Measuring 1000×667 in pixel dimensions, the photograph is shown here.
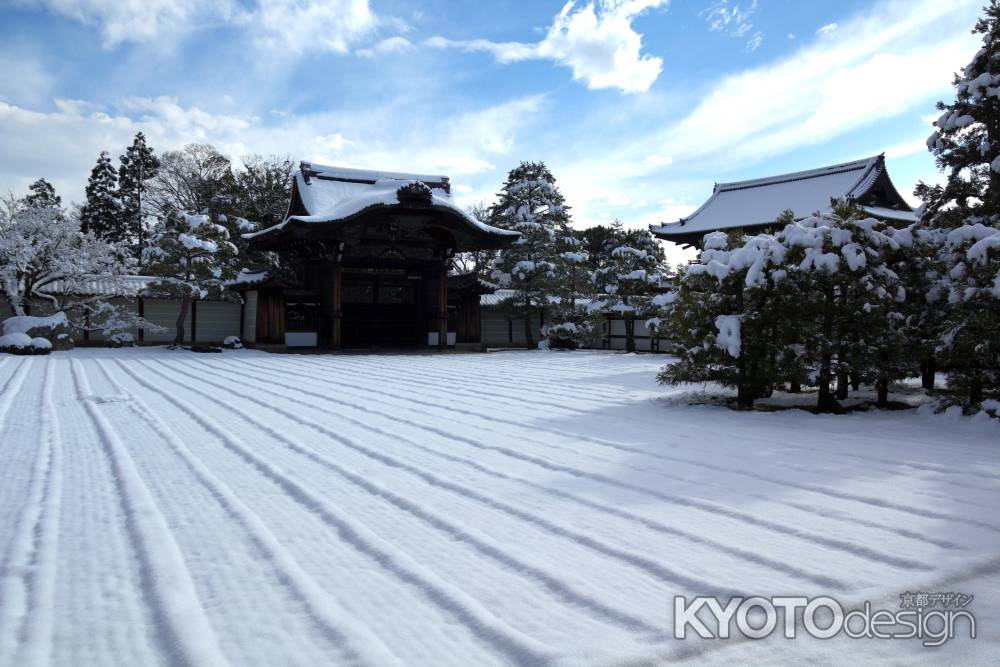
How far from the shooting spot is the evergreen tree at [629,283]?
21828 mm

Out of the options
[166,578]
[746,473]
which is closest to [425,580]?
[166,578]

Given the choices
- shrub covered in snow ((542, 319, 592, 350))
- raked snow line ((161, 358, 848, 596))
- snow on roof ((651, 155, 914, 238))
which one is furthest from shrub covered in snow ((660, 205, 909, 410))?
shrub covered in snow ((542, 319, 592, 350))

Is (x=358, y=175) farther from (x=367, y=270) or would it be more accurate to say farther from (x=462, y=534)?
(x=462, y=534)

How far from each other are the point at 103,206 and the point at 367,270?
22.6m

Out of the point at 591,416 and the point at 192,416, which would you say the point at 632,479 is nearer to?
the point at 591,416

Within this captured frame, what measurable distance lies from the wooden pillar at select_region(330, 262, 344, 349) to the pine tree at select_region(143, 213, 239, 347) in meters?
4.29

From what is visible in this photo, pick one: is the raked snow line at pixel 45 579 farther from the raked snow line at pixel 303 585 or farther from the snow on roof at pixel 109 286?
the snow on roof at pixel 109 286

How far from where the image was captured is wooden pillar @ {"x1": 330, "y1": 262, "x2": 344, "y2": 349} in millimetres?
19156

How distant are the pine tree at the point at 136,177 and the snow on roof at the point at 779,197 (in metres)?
28.8

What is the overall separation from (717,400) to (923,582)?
562 centimetres

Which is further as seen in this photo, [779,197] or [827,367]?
[779,197]

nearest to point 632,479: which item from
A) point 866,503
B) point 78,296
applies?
point 866,503

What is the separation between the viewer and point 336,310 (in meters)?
19.1

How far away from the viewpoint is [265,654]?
73.7 inches
